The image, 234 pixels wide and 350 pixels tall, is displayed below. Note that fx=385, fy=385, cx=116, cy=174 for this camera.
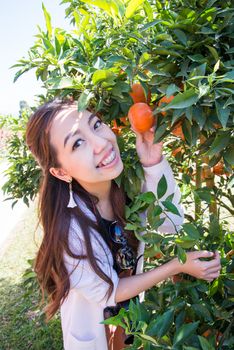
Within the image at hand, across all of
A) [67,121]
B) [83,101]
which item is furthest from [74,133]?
[83,101]

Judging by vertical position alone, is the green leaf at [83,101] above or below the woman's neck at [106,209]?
above

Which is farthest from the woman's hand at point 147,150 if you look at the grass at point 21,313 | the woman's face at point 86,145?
the grass at point 21,313

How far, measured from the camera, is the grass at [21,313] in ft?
9.48

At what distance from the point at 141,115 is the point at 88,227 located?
499 mm

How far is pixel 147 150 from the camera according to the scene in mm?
1433

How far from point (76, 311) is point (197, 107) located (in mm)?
1038

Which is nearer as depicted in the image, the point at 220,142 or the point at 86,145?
the point at 220,142

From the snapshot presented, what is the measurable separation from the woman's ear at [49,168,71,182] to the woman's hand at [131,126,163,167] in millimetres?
282

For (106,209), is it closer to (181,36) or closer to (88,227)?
(88,227)

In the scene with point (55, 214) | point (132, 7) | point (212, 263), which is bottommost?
point (212, 263)

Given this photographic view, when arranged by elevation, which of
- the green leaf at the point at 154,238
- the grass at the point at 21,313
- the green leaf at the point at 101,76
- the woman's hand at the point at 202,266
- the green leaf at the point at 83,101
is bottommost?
the grass at the point at 21,313

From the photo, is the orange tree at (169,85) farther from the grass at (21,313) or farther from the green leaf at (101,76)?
the grass at (21,313)

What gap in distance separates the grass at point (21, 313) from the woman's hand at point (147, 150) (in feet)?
3.17

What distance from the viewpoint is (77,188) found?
5.08 ft
